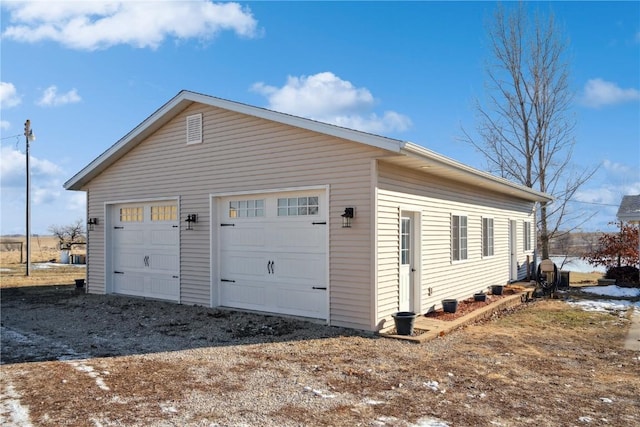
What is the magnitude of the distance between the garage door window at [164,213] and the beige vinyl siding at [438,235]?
5.10m

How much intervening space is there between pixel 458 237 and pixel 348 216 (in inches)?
155

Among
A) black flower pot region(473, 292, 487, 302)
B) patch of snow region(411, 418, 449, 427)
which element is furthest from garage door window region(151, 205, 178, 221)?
patch of snow region(411, 418, 449, 427)

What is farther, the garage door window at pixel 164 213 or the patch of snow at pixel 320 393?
the garage door window at pixel 164 213

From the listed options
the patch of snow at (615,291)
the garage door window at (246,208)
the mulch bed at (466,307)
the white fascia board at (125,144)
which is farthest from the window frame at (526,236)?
the white fascia board at (125,144)

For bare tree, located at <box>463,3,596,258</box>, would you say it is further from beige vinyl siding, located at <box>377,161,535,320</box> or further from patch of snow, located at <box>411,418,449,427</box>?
patch of snow, located at <box>411,418,449,427</box>

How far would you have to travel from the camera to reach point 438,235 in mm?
9242

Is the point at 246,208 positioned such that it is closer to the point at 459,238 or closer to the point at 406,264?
the point at 406,264

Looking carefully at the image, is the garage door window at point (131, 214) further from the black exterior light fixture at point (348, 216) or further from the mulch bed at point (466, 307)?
the mulch bed at point (466, 307)

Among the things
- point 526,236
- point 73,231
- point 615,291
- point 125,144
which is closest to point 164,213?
point 125,144

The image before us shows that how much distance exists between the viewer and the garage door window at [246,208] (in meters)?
8.77

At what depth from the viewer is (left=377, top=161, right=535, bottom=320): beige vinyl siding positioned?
741cm

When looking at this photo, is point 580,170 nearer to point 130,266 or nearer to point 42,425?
point 130,266

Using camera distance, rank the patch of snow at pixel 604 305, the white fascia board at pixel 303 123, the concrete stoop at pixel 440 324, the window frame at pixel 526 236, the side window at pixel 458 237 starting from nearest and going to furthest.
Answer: the white fascia board at pixel 303 123 → the concrete stoop at pixel 440 324 → the side window at pixel 458 237 → the patch of snow at pixel 604 305 → the window frame at pixel 526 236

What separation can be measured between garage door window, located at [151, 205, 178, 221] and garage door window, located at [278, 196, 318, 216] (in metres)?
3.08
